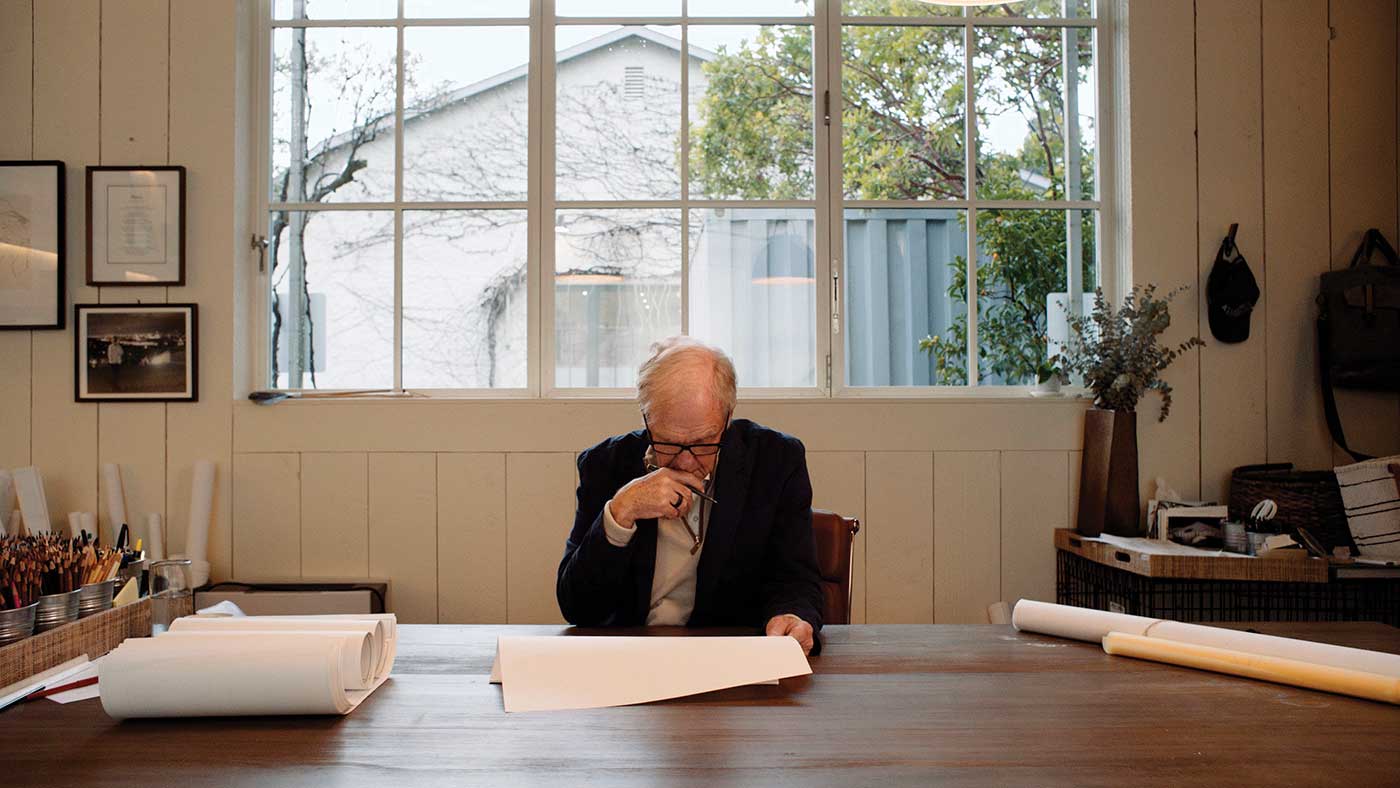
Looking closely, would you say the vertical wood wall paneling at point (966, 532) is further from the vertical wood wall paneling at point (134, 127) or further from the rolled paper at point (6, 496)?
the rolled paper at point (6, 496)

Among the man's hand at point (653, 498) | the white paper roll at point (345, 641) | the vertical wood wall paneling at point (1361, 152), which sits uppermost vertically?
the vertical wood wall paneling at point (1361, 152)

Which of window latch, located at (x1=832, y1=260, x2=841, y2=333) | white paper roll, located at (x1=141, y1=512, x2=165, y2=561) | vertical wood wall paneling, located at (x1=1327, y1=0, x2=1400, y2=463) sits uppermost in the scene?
vertical wood wall paneling, located at (x1=1327, y1=0, x2=1400, y2=463)

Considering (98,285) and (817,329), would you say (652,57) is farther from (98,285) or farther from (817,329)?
(98,285)

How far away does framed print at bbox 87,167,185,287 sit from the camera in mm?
3207

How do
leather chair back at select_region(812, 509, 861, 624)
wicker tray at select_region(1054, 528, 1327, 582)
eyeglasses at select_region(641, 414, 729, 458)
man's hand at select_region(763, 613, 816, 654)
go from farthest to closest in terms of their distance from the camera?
1. wicker tray at select_region(1054, 528, 1327, 582)
2. leather chair back at select_region(812, 509, 861, 624)
3. eyeglasses at select_region(641, 414, 729, 458)
4. man's hand at select_region(763, 613, 816, 654)

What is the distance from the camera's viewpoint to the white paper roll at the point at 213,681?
1.15 m

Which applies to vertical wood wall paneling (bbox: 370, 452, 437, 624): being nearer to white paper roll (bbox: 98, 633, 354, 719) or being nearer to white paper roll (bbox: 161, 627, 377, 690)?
white paper roll (bbox: 161, 627, 377, 690)

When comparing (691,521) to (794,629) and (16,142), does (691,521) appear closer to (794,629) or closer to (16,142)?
(794,629)

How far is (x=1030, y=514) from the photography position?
3227 mm

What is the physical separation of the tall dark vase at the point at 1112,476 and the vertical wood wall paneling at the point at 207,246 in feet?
7.89

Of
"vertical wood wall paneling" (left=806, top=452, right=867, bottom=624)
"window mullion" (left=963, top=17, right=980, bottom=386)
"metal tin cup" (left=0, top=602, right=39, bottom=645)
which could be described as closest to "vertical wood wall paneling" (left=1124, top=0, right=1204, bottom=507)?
"window mullion" (left=963, top=17, right=980, bottom=386)

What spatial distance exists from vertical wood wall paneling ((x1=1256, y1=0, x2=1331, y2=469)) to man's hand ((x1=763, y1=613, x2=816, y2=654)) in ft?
8.01

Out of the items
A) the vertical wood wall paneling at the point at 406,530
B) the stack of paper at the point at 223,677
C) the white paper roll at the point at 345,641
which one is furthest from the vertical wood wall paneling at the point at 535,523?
the stack of paper at the point at 223,677

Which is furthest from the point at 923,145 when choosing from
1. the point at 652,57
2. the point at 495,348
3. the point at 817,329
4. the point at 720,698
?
the point at 720,698
